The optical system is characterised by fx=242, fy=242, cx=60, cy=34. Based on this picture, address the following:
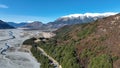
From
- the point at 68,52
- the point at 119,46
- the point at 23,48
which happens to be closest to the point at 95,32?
the point at 68,52

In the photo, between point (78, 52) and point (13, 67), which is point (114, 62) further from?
point (13, 67)

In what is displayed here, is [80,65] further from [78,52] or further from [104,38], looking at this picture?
[104,38]

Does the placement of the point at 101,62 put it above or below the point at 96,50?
below

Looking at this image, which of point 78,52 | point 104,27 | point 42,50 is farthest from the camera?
point 42,50

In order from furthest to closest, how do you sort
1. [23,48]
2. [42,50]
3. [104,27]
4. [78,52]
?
[23,48], [42,50], [104,27], [78,52]

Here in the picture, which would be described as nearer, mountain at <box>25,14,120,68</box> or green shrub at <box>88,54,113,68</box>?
green shrub at <box>88,54,113,68</box>

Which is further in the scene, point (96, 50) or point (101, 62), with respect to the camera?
point (96, 50)

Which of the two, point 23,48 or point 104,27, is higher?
point 104,27

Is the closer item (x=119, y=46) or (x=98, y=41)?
(x=119, y=46)

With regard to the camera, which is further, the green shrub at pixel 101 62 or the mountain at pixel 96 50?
the mountain at pixel 96 50

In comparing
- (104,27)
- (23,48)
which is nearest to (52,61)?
(104,27)
